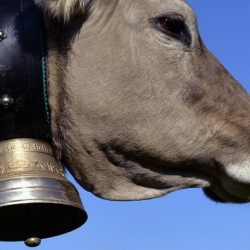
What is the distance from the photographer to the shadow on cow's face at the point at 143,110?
344cm

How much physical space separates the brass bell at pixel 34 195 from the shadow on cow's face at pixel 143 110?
0.64 ft

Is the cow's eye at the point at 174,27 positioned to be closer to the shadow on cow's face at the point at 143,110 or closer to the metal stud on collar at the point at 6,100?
the shadow on cow's face at the point at 143,110

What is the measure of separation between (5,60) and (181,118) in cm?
90

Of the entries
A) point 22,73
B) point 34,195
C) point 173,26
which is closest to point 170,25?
point 173,26

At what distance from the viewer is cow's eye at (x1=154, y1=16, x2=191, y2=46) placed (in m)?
3.57

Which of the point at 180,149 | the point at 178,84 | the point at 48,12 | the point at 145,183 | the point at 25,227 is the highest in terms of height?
the point at 48,12

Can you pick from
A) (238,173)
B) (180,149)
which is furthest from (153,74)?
(238,173)

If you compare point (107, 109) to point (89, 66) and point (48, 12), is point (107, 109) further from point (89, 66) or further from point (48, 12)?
point (48, 12)

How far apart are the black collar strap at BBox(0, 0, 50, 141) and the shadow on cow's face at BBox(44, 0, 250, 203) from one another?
0.11 m

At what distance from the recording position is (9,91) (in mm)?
3213

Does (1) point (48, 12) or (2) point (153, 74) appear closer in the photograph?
(1) point (48, 12)

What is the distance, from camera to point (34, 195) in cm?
312

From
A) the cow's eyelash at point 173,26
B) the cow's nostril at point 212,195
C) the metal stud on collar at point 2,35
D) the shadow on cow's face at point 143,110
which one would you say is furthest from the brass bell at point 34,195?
the cow's eyelash at point 173,26

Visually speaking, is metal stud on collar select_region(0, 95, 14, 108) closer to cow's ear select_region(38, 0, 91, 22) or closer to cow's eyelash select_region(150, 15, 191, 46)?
cow's ear select_region(38, 0, 91, 22)
